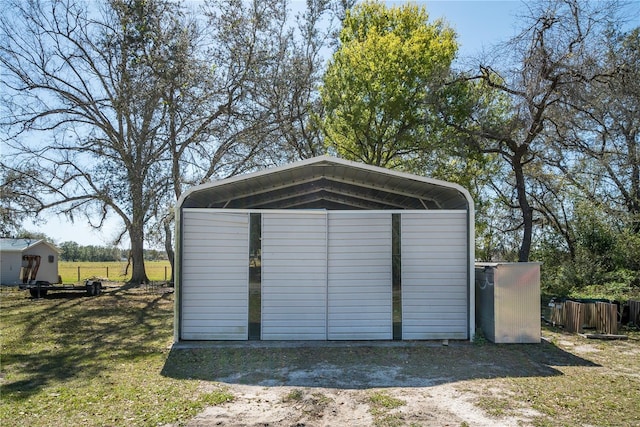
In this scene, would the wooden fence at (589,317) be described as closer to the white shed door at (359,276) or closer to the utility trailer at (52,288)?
the white shed door at (359,276)

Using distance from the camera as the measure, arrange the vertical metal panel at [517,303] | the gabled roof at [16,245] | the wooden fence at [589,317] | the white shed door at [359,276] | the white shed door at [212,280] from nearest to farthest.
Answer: the vertical metal panel at [517,303] → the white shed door at [212,280] → the white shed door at [359,276] → the wooden fence at [589,317] → the gabled roof at [16,245]

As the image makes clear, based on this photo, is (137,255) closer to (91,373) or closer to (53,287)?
(53,287)

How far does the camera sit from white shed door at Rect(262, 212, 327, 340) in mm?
8477

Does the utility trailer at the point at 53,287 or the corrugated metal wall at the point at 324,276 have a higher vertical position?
the corrugated metal wall at the point at 324,276

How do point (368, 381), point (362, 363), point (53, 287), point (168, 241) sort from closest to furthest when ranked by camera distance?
point (368, 381) → point (362, 363) → point (53, 287) → point (168, 241)

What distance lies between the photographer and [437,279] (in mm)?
8531

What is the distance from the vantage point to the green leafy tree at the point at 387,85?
16.6 meters

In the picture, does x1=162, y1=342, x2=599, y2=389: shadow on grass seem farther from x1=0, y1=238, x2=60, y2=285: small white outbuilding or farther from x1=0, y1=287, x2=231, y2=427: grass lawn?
x1=0, y1=238, x2=60, y2=285: small white outbuilding

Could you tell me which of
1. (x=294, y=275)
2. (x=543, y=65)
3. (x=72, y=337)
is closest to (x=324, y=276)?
(x=294, y=275)

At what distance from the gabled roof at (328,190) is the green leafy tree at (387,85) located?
596cm

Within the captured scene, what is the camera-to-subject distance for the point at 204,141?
688 inches

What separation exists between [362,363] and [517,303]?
9.88 feet

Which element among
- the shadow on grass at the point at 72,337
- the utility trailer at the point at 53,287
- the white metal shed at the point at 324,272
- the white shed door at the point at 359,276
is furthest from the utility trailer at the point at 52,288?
the white shed door at the point at 359,276

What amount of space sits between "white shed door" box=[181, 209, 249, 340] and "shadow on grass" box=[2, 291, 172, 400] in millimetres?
809
